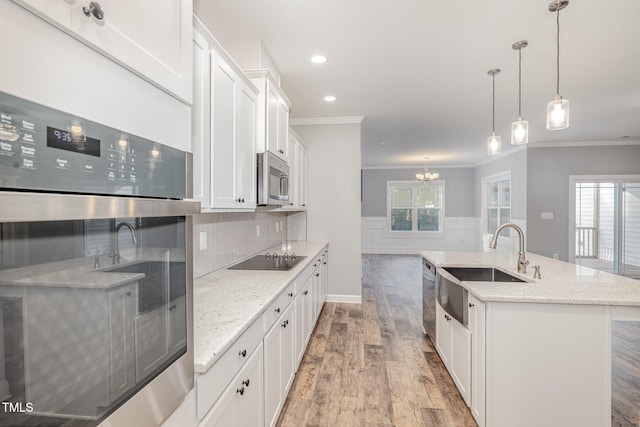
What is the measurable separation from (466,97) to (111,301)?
4.10m

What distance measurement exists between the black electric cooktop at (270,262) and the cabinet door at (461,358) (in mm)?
1364

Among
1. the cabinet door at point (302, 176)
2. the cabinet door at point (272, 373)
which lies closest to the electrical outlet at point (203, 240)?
the cabinet door at point (272, 373)

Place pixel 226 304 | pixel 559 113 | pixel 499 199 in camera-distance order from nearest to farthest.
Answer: pixel 226 304, pixel 559 113, pixel 499 199

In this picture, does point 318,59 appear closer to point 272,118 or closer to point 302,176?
point 272,118

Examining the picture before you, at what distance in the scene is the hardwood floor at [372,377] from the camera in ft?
7.06

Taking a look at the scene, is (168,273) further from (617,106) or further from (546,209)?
(546,209)

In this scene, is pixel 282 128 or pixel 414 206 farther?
pixel 414 206

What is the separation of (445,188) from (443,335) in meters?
7.81

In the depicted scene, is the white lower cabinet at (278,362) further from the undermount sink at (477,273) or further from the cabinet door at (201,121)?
the undermount sink at (477,273)

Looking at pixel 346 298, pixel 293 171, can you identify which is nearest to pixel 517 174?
pixel 346 298

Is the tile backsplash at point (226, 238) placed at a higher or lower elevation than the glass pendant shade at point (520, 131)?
lower

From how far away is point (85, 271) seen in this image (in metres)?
0.57

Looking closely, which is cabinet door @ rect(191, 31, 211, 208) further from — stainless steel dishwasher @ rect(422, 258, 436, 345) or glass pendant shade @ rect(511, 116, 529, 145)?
glass pendant shade @ rect(511, 116, 529, 145)

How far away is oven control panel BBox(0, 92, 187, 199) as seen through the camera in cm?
45
